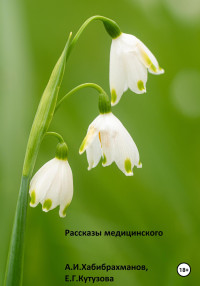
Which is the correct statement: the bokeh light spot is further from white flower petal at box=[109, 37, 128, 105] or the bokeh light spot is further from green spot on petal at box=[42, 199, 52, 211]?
green spot on petal at box=[42, 199, 52, 211]

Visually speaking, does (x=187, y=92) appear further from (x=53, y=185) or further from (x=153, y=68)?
(x=53, y=185)

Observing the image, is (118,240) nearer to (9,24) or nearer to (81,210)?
(81,210)

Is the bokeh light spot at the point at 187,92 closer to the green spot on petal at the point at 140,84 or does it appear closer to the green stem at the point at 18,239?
the green spot on petal at the point at 140,84

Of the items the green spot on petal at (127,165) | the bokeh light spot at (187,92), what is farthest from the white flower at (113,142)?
the bokeh light spot at (187,92)

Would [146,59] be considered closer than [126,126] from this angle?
Yes

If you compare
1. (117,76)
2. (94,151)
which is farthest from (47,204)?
(117,76)

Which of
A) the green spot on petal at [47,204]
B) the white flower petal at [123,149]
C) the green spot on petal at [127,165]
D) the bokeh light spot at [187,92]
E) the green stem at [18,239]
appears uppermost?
the bokeh light spot at [187,92]

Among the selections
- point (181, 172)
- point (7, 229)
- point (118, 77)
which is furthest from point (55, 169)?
point (181, 172)

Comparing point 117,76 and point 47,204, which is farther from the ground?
point 117,76
